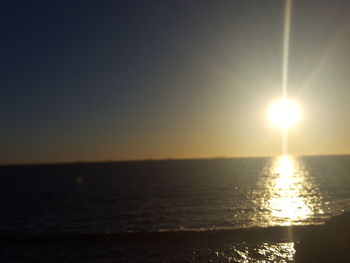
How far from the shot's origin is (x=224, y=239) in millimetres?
32000

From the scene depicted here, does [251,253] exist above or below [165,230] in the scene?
below

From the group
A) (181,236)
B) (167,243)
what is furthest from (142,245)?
(181,236)

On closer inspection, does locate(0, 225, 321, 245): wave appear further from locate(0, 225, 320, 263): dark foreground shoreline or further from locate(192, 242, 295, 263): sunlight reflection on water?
locate(192, 242, 295, 263): sunlight reflection on water

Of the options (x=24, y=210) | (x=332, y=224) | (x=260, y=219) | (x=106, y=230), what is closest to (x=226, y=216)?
(x=260, y=219)

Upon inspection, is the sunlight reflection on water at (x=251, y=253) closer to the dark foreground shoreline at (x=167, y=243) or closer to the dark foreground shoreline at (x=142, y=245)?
the dark foreground shoreline at (x=142, y=245)

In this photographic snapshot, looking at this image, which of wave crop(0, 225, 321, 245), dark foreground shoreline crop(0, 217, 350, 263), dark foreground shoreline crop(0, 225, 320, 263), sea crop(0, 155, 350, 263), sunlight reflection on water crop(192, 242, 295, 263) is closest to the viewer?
dark foreground shoreline crop(0, 217, 350, 263)

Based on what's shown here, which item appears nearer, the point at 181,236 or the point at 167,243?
the point at 167,243

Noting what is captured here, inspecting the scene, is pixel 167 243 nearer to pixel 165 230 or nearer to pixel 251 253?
pixel 165 230

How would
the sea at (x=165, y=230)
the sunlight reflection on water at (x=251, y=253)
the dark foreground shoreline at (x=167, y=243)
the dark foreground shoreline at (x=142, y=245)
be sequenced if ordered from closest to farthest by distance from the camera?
1. the dark foreground shoreline at (x=167, y=243)
2. the sunlight reflection on water at (x=251, y=253)
3. the dark foreground shoreline at (x=142, y=245)
4. the sea at (x=165, y=230)

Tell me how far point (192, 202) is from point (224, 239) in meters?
25.7

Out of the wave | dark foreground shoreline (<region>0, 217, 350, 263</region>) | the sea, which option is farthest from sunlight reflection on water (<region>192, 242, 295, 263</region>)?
the wave

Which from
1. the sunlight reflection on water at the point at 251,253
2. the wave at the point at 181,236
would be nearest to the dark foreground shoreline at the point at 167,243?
the wave at the point at 181,236

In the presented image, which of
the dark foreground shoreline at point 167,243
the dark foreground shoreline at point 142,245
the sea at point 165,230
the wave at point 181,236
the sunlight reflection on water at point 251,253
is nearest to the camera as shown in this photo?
the dark foreground shoreline at point 167,243

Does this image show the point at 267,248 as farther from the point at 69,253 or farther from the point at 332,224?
the point at 69,253
